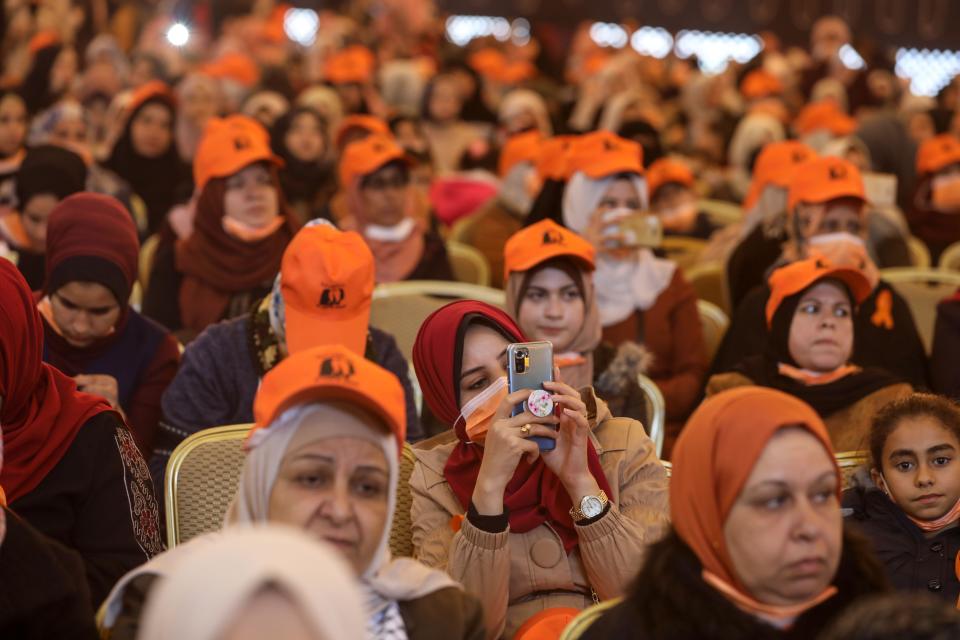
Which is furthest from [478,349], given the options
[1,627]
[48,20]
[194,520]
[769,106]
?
[48,20]

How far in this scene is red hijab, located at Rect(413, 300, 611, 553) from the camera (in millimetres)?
2969

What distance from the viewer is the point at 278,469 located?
90.5 inches

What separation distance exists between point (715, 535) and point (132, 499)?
4.21 ft

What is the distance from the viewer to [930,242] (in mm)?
7637

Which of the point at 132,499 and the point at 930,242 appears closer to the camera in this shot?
the point at 132,499

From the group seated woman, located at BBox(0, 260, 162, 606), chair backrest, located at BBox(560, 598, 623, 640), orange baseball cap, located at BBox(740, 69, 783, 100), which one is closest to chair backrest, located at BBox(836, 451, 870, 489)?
chair backrest, located at BBox(560, 598, 623, 640)

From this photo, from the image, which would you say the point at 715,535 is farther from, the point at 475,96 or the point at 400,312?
the point at 475,96

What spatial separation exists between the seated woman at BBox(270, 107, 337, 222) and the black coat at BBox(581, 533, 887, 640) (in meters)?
5.21

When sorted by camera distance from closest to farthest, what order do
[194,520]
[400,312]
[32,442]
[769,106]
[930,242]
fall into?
[32,442] → [194,520] → [400,312] → [930,242] → [769,106]

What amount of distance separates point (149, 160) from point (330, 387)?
5711 millimetres

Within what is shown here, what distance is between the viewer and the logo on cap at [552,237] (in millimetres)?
3935

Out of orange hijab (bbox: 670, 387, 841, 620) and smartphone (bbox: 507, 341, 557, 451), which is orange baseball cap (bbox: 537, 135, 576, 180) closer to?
smartphone (bbox: 507, 341, 557, 451)

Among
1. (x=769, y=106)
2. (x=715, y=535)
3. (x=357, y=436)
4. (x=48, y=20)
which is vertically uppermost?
(x=48, y=20)

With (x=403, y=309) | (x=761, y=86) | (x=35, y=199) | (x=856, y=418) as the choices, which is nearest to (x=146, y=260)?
(x=35, y=199)
